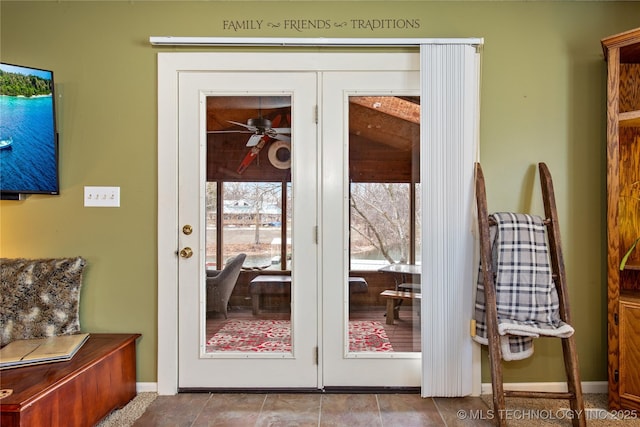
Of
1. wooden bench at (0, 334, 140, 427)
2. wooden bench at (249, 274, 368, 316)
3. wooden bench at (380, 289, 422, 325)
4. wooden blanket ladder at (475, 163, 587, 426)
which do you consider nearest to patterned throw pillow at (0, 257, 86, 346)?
wooden bench at (0, 334, 140, 427)

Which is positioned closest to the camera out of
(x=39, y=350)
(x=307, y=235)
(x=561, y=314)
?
(x=39, y=350)

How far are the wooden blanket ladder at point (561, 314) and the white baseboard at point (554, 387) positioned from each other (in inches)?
9.8

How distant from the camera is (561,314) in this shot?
1900 mm

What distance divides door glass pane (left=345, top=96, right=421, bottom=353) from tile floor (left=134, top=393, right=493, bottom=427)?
29 centimetres

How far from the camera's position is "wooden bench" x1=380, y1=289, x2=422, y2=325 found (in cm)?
215

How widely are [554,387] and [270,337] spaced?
1.71m

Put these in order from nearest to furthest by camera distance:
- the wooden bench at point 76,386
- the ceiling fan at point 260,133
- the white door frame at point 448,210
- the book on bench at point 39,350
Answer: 1. the wooden bench at point 76,386
2. the book on bench at point 39,350
3. the white door frame at point 448,210
4. the ceiling fan at point 260,133

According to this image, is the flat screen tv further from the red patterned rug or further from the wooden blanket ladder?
the wooden blanket ladder

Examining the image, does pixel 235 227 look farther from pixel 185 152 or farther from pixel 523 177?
pixel 523 177

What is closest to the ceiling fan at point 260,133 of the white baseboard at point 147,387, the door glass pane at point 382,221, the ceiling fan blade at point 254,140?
the ceiling fan blade at point 254,140

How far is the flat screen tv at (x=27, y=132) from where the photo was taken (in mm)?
1969

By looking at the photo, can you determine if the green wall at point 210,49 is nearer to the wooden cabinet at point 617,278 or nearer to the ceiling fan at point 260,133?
the wooden cabinet at point 617,278

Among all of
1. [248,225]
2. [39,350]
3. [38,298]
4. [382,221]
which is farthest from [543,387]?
[38,298]

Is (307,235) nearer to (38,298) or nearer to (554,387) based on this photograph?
(38,298)
